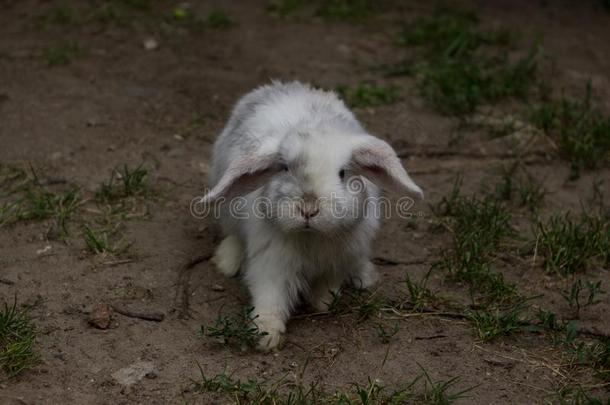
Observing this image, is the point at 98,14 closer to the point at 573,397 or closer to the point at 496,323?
the point at 496,323

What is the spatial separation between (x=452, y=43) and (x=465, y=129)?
1.12m

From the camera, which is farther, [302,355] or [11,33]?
[11,33]

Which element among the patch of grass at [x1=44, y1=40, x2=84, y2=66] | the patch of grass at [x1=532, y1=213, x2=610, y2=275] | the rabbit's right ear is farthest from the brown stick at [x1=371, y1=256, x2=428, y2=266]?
the patch of grass at [x1=44, y1=40, x2=84, y2=66]

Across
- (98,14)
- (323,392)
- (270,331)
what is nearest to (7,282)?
(270,331)

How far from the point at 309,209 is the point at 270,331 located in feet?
2.18

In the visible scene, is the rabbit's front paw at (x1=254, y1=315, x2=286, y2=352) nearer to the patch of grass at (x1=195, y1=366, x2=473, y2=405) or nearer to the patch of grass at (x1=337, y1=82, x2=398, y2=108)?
the patch of grass at (x1=195, y1=366, x2=473, y2=405)

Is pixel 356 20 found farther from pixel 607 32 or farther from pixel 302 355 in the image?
pixel 302 355

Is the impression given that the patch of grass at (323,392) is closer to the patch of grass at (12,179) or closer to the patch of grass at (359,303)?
the patch of grass at (359,303)

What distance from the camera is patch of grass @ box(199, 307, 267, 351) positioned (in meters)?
3.58

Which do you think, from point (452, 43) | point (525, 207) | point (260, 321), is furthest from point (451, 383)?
point (452, 43)

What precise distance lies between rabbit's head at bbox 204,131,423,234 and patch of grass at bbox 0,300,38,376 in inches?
35.6

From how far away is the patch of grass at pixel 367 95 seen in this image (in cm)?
584

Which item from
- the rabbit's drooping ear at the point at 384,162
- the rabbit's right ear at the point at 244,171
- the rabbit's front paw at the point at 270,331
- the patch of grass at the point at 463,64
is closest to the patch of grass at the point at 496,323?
the rabbit's drooping ear at the point at 384,162

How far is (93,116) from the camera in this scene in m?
5.51
